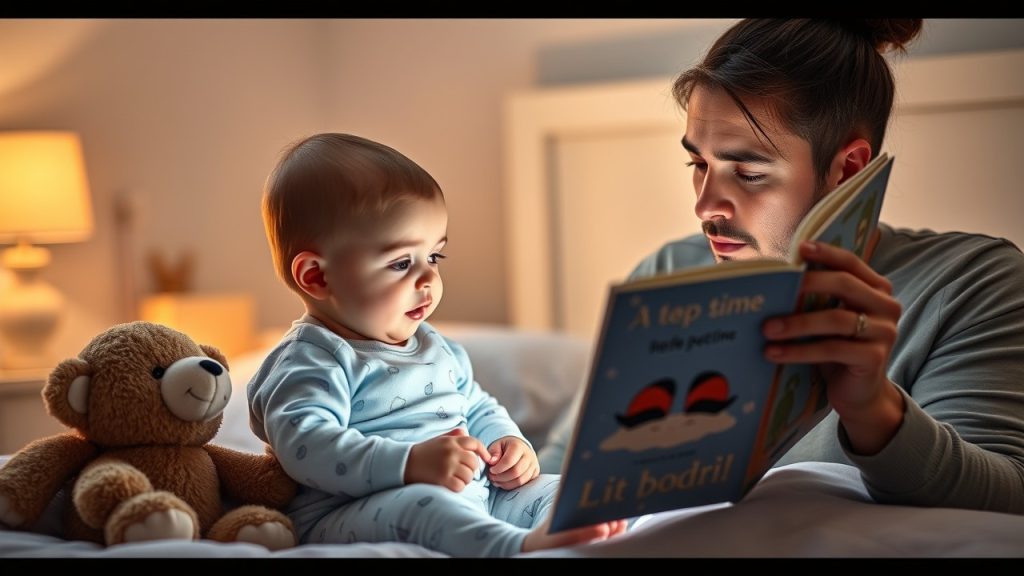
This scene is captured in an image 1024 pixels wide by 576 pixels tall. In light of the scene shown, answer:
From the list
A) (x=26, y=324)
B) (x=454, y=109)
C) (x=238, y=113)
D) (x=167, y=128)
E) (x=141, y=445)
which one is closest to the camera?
(x=141, y=445)

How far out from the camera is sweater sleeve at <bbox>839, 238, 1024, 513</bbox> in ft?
2.91

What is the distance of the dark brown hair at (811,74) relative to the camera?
1.22 m

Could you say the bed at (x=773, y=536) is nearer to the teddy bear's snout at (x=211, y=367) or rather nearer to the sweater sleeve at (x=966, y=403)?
the sweater sleeve at (x=966, y=403)

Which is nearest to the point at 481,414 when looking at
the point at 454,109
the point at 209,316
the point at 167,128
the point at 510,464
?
the point at 510,464

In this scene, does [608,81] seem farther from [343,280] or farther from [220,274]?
[343,280]

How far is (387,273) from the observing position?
93 centimetres

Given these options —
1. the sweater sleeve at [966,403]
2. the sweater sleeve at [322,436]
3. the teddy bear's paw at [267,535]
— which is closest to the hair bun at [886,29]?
the sweater sleeve at [966,403]

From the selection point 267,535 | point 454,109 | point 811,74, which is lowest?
point 267,535

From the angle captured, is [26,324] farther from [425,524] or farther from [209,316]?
[425,524]

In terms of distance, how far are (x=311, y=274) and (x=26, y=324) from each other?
1869mm

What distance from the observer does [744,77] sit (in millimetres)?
1224

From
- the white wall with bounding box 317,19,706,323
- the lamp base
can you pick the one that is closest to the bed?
the lamp base

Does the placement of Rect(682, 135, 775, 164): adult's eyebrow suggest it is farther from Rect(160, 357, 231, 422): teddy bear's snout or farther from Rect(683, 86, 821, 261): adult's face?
Rect(160, 357, 231, 422): teddy bear's snout

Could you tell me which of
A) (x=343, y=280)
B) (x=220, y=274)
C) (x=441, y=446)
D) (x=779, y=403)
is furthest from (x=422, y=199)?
(x=220, y=274)
